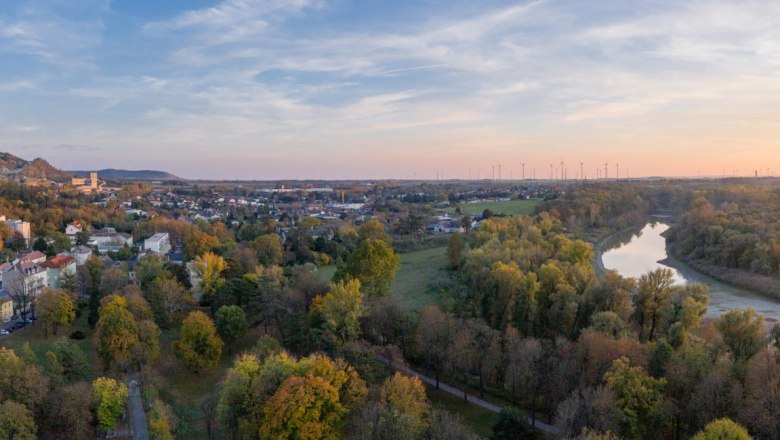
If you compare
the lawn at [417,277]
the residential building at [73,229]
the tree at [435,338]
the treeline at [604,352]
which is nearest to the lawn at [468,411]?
the tree at [435,338]

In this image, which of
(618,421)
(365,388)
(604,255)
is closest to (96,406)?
(365,388)

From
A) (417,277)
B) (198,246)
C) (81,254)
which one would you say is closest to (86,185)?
(81,254)

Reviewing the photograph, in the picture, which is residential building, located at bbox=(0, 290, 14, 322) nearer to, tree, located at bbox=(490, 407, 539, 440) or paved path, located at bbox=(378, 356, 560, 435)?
paved path, located at bbox=(378, 356, 560, 435)

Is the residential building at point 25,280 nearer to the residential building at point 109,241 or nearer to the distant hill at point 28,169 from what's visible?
the residential building at point 109,241

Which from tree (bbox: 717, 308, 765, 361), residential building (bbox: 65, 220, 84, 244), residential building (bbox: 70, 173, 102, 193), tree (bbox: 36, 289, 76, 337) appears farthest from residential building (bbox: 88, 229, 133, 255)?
residential building (bbox: 70, 173, 102, 193)

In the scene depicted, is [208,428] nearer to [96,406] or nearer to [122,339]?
[96,406]

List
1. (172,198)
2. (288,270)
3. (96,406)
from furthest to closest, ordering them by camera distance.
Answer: (172,198), (288,270), (96,406)

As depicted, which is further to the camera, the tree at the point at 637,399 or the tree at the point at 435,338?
the tree at the point at 435,338
